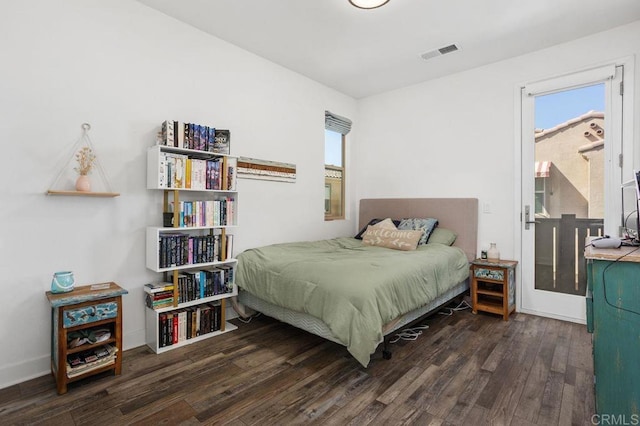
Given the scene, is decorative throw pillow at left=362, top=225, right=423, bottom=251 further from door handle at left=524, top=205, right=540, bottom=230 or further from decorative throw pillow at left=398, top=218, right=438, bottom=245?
door handle at left=524, top=205, right=540, bottom=230

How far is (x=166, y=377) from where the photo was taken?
6.95 ft

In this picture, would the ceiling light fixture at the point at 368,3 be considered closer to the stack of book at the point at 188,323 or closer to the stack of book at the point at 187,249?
the stack of book at the point at 187,249

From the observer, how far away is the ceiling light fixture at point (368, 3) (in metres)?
2.44

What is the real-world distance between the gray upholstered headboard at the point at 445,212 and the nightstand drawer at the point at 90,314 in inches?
130

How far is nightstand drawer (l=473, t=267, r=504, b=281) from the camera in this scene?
324 centimetres

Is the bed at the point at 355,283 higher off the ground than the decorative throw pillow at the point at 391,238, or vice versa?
the decorative throw pillow at the point at 391,238

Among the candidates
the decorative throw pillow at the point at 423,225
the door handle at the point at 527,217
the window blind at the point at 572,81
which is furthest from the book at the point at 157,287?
the window blind at the point at 572,81

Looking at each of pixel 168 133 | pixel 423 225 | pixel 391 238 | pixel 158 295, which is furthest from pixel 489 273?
pixel 168 133

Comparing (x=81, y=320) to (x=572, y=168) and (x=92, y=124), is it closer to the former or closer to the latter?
(x=92, y=124)

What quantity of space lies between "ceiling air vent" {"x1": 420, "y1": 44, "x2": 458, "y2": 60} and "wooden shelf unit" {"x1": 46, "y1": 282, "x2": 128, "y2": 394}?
140 inches

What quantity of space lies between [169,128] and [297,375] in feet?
6.77

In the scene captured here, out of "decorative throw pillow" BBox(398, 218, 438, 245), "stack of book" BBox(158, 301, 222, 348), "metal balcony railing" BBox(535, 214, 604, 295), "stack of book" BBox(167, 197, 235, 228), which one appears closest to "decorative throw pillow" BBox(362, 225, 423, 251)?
"decorative throw pillow" BBox(398, 218, 438, 245)

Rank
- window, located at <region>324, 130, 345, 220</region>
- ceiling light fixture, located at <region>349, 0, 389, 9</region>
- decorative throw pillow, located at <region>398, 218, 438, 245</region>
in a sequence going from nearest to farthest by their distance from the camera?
1. ceiling light fixture, located at <region>349, 0, 389, 9</region>
2. decorative throw pillow, located at <region>398, 218, 438, 245</region>
3. window, located at <region>324, 130, 345, 220</region>

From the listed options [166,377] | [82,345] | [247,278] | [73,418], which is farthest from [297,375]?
[82,345]
